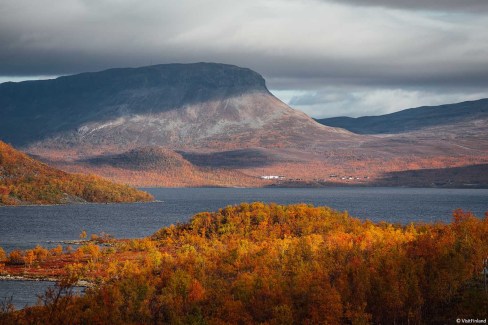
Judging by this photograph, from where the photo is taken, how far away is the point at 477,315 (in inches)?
2576

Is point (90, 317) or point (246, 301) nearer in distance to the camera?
point (90, 317)

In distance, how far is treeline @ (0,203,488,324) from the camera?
230ft

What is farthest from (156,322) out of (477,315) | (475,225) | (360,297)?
(475,225)

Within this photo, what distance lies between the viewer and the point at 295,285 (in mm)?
78438

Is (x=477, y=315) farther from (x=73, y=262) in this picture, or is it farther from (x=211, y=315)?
(x=73, y=262)

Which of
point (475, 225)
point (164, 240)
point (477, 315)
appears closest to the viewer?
point (477, 315)

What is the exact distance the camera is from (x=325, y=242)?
11288cm

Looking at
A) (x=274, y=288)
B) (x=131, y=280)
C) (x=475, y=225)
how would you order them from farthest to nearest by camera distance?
1. (x=475, y=225)
2. (x=131, y=280)
3. (x=274, y=288)

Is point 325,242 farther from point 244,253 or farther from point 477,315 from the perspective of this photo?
point 477,315

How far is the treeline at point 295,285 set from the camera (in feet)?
230

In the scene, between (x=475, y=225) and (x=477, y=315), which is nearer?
(x=477, y=315)

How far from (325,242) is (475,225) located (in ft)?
67.5

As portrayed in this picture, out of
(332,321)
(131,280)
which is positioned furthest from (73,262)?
(332,321)

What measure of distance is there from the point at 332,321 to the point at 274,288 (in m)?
8.69
